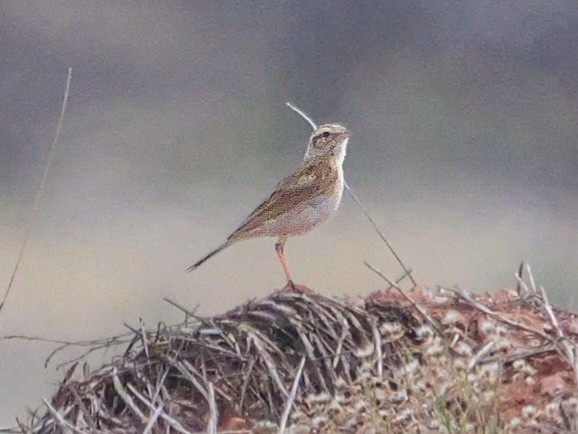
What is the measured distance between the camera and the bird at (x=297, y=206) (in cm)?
629

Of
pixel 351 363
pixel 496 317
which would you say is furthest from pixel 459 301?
pixel 351 363

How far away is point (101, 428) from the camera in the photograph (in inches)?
194

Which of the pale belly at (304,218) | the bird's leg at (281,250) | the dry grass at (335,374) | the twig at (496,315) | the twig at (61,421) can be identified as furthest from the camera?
the pale belly at (304,218)

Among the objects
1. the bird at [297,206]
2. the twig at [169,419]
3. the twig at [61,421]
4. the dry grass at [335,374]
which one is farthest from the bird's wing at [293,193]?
the twig at [61,421]

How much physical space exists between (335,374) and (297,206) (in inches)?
61.4

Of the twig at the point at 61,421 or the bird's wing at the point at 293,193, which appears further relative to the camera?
the bird's wing at the point at 293,193

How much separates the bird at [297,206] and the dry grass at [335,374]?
102 centimetres

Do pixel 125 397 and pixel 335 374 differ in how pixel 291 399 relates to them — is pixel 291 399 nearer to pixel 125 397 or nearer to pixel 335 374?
pixel 335 374

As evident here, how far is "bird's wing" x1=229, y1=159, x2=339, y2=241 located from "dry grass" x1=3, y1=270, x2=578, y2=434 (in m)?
1.07

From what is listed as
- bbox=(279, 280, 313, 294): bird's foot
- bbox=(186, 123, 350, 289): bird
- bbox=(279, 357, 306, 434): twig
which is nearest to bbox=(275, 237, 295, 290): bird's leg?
bbox=(186, 123, 350, 289): bird

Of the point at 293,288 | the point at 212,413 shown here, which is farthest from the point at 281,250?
the point at 212,413

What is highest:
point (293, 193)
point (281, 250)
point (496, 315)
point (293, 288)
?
point (293, 193)

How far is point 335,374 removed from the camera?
4875mm

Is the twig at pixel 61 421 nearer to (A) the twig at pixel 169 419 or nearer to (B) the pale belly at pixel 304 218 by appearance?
(A) the twig at pixel 169 419
